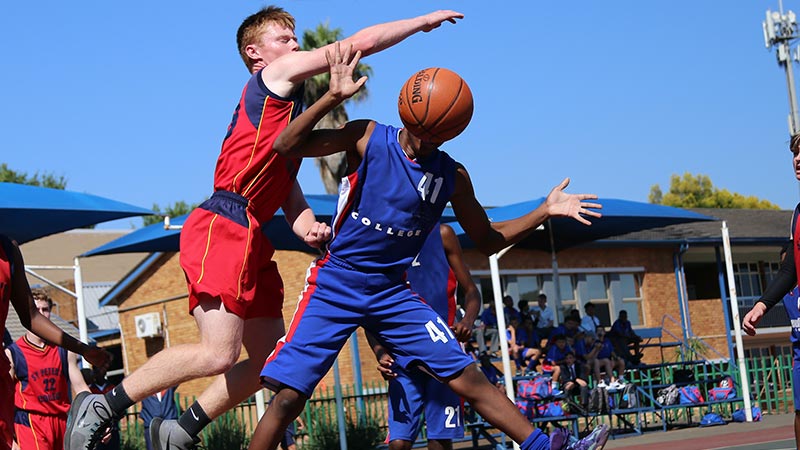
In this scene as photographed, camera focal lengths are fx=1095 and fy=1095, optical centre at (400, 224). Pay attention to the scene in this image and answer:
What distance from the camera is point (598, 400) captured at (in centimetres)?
1828

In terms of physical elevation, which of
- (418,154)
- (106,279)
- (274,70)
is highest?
(106,279)

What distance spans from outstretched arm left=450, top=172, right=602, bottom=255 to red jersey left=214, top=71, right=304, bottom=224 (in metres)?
0.93

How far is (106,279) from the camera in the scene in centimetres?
5275

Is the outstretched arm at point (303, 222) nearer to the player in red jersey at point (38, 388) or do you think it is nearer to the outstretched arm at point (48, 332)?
the outstretched arm at point (48, 332)

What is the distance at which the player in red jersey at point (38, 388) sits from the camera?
10008 millimetres

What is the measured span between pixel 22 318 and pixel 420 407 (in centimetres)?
245

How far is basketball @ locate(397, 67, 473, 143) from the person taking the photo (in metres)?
5.20

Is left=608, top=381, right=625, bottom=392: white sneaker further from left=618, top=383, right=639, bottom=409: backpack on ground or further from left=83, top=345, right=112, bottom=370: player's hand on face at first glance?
left=83, top=345, right=112, bottom=370: player's hand on face

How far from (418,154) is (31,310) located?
92.6 inches

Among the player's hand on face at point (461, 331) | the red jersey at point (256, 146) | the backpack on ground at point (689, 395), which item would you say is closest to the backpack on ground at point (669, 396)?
the backpack on ground at point (689, 395)

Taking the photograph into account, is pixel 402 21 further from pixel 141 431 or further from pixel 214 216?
pixel 141 431

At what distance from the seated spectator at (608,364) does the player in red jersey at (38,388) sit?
36.5 ft

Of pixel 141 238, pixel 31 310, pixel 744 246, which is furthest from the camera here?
pixel 744 246

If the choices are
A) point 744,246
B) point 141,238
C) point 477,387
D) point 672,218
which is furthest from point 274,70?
point 744,246
